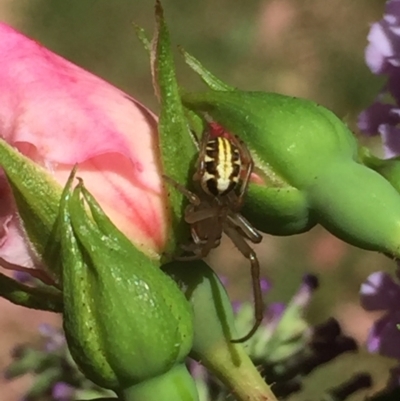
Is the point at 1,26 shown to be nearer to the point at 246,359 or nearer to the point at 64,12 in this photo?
the point at 246,359

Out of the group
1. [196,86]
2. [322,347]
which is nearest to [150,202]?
[322,347]

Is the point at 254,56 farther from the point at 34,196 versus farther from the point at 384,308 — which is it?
the point at 34,196

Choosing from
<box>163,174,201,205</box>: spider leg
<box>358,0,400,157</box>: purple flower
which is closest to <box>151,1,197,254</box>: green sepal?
<box>163,174,201,205</box>: spider leg

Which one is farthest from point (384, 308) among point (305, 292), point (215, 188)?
point (215, 188)

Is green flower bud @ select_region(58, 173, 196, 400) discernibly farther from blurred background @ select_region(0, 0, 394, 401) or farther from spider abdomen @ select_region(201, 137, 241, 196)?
blurred background @ select_region(0, 0, 394, 401)

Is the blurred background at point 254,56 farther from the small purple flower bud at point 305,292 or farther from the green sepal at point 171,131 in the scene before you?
the green sepal at point 171,131

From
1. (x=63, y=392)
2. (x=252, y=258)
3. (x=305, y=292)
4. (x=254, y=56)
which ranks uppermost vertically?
(x=252, y=258)
